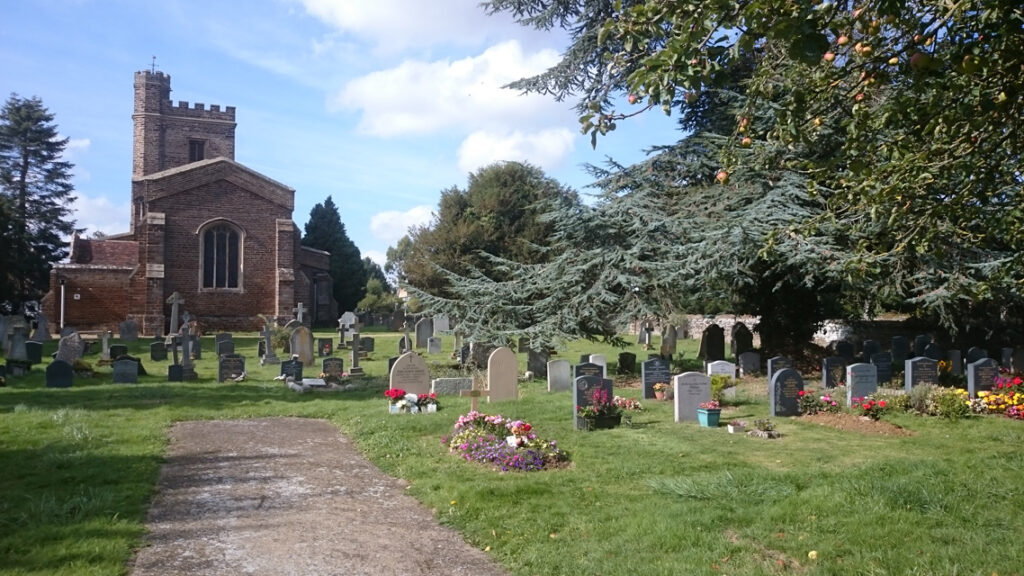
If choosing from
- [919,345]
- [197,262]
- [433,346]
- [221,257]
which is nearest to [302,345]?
[433,346]

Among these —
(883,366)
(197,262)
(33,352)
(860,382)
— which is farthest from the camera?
(197,262)

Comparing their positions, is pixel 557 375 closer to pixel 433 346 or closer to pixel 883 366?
pixel 883 366

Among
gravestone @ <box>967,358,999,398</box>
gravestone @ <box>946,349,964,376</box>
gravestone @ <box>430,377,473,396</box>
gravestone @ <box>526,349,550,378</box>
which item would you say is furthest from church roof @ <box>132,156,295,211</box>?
gravestone @ <box>967,358,999,398</box>

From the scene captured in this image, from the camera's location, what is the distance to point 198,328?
112ft

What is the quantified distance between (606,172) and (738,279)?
485cm

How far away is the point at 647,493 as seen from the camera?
692 cm

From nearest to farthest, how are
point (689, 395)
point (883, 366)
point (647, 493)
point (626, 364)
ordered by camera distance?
1. point (647, 493)
2. point (689, 395)
3. point (883, 366)
4. point (626, 364)

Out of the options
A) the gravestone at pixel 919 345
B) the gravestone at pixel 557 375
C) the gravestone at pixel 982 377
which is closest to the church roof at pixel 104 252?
the gravestone at pixel 557 375

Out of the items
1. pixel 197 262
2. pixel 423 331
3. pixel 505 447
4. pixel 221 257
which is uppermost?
pixel 221 257

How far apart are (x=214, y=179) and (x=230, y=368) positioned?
22724 mm

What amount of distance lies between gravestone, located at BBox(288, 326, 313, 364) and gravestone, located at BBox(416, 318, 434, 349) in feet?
21.1

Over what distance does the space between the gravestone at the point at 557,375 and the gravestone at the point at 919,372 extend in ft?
20.6

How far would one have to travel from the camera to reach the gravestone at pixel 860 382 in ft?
41.2

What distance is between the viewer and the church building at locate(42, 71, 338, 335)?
34062 mm
